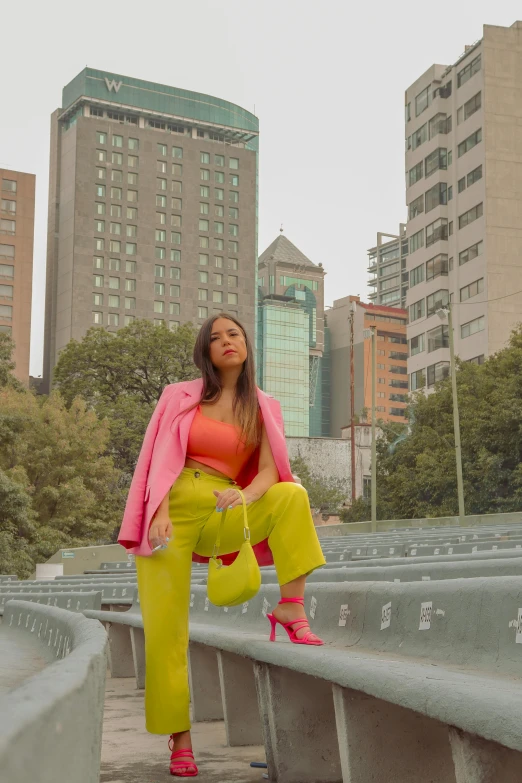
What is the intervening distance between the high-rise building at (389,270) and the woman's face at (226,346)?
184240mm

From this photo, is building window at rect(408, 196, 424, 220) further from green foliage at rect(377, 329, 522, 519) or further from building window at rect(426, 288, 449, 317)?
green foliage at rect(377, 329, 522, 519)

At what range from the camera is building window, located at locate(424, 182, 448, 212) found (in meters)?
87.3

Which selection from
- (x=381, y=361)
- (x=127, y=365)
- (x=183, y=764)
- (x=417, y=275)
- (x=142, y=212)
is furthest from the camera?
(x=381, y=361)

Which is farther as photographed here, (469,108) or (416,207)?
(416,207)

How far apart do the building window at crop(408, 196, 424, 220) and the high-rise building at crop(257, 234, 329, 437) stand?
54734 mm

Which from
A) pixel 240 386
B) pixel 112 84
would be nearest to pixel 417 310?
pixel 112 84

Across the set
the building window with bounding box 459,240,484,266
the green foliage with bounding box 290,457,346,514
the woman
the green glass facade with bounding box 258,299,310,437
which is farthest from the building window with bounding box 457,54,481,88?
the woman

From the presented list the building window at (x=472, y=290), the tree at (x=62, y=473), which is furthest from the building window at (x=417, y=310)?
the tree at (x=62, y=473)

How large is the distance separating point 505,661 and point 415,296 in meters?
87.9

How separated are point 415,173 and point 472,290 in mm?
13043

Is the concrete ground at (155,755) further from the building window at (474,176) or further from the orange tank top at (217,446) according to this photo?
the building window at (474,176)

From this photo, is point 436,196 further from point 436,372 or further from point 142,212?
point 142,212

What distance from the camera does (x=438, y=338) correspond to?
84438mm

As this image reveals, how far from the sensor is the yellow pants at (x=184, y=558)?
13.6 ft
